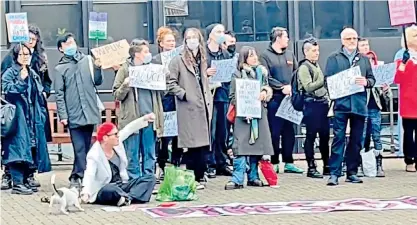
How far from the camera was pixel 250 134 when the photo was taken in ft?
42.1

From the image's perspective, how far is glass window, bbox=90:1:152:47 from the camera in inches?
713

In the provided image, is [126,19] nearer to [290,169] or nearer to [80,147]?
[290,169]

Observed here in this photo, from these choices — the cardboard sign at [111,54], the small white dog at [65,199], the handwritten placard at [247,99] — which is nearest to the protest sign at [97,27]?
the cardboard sign at [111,54]

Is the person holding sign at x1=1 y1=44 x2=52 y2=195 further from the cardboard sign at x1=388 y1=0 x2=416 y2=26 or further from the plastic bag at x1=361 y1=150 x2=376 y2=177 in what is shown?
the cardboard sign at x1=388 y1=0 x2=416 y2=26

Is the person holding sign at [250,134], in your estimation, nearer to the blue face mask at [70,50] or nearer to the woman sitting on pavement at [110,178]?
the woman sitting on pavement at [110,178]

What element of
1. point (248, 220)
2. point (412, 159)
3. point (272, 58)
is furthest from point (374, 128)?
point (248, 220)

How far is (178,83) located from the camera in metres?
12.7

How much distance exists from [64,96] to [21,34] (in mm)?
915

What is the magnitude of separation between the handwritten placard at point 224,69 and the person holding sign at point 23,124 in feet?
7.31

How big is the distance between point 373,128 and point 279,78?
1.44m

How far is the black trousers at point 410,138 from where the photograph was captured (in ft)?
46.6

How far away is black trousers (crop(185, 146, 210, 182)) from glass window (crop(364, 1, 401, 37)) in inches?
255

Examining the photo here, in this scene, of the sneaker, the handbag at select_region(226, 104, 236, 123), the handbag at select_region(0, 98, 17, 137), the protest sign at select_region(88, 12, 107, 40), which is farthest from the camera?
the sneaker

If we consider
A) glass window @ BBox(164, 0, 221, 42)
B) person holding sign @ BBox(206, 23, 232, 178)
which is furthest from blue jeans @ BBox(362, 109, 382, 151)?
glass window @ BBox(164, 0, 221, 42)
